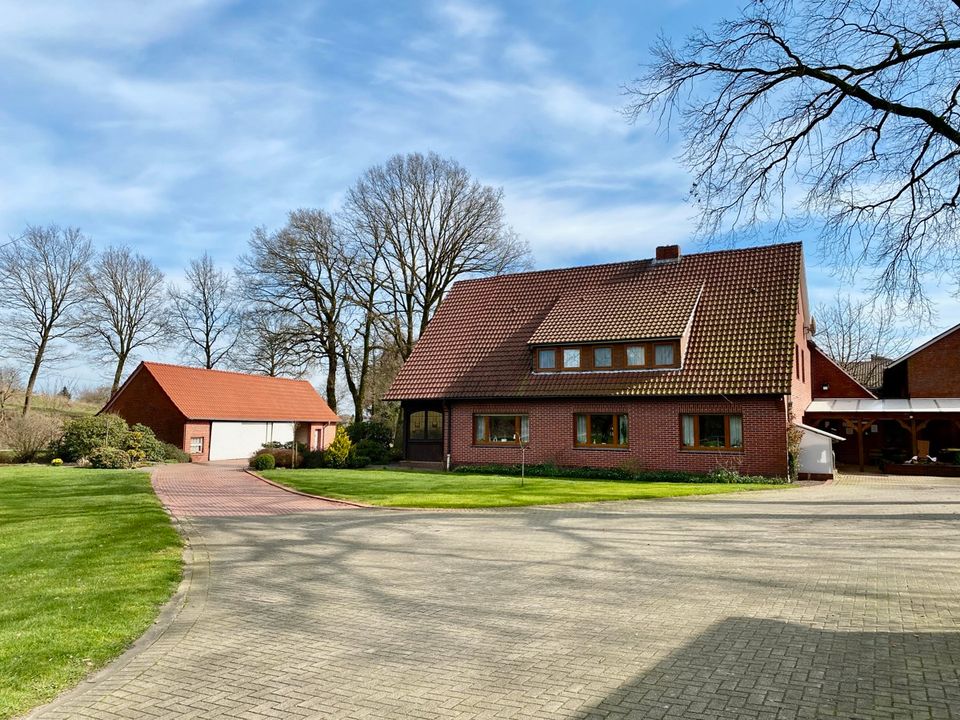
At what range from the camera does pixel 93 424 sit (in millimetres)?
31578

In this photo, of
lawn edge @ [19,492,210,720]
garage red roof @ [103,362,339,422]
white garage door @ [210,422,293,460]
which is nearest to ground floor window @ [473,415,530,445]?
lawn edge @ [19,492,210,720]

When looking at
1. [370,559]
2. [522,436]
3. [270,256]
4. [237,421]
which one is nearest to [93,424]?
[237,421]

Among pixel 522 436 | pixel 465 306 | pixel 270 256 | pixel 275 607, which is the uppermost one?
pixel 270 256

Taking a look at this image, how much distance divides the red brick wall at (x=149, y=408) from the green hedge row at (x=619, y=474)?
17.8m

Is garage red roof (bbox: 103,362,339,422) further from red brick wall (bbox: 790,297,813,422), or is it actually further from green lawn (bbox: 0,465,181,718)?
red brick wall (bbox: 790,297,813,422)

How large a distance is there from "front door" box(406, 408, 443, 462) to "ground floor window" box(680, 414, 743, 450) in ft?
32.7

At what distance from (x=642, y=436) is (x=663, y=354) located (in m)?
3.01

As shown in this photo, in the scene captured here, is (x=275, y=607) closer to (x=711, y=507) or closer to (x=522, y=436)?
(x=711, y=507)

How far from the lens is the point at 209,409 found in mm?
38000

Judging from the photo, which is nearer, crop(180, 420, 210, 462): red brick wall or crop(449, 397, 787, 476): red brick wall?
crop(449, 397, 787, 476): red brick wall

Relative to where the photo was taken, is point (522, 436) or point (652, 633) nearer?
point (652, 633)

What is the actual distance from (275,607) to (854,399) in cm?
2984

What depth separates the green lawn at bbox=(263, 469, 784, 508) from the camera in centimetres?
1703

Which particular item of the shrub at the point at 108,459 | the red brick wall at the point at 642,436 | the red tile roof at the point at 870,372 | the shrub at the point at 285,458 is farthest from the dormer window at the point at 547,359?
the red tile roof at the point at 870,372
